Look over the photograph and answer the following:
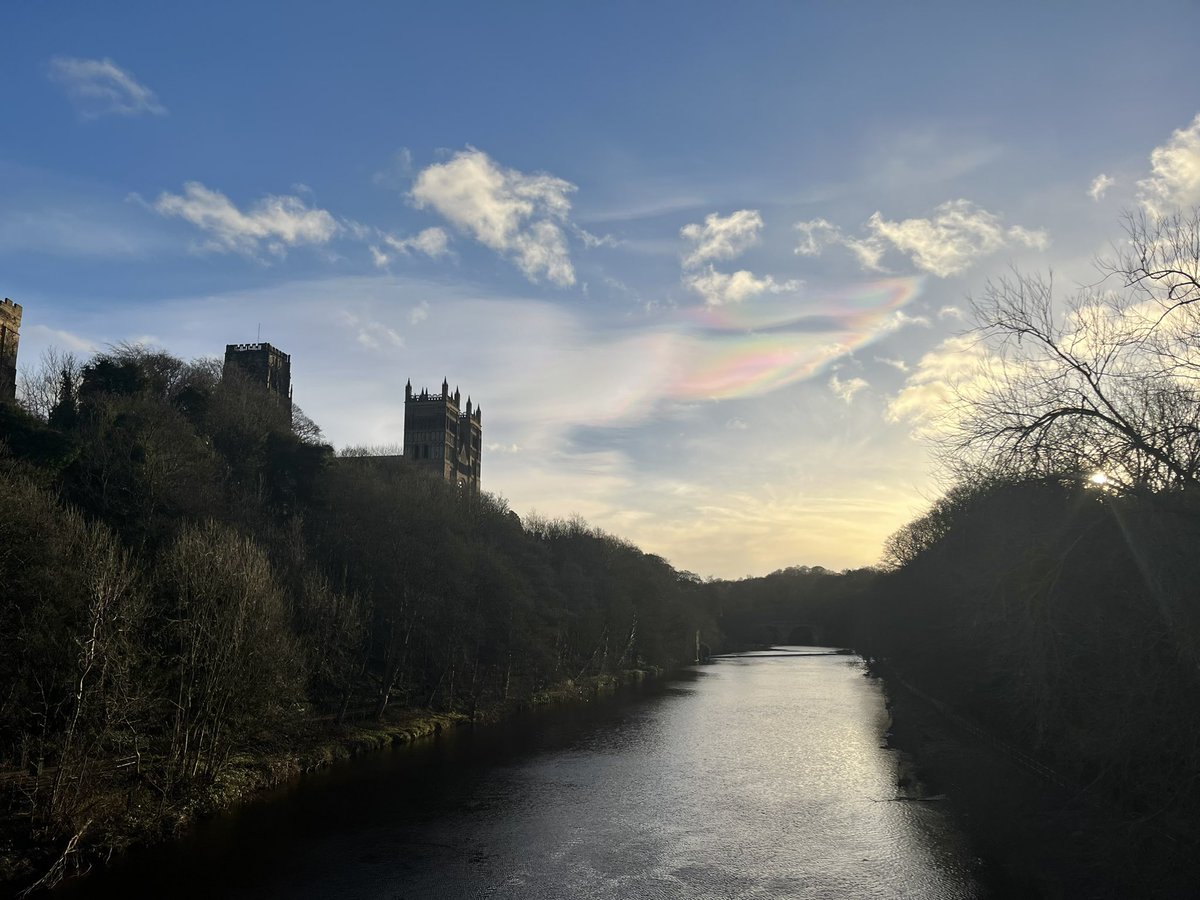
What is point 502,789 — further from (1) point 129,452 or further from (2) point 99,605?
(1) point 129,452

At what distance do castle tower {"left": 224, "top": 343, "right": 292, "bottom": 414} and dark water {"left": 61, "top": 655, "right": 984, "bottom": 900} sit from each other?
224 ft

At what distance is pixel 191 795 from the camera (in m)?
28.4

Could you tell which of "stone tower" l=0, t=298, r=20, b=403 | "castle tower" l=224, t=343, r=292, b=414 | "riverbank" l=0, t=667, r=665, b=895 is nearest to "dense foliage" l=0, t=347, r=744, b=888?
"riverbank" l=0, t=667, r=665, b=895

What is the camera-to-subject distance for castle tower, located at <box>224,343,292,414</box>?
4055 inches

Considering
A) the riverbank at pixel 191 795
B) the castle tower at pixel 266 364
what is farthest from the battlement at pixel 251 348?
the riverbank at pixel 191 795

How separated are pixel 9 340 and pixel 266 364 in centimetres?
3888

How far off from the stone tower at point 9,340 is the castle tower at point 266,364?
34.5 m

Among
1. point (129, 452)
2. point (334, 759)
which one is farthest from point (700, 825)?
point (129, 452)

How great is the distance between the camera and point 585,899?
70.9 feet

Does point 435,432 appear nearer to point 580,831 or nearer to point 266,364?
point 266,364

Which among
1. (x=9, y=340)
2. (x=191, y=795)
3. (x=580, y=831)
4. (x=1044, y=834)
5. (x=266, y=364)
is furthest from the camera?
(x=266, y=364)

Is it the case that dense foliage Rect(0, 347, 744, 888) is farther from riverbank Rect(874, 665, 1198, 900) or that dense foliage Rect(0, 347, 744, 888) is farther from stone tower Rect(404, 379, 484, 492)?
stone tower Rect(404, 379, 484, 492)

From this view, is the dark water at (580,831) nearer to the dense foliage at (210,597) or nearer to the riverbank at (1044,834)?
the riverbank at (1044,834)

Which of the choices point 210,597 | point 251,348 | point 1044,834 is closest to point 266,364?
point 251,348
